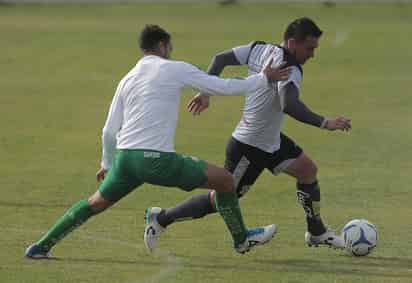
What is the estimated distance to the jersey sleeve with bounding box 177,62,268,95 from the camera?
33.6ft

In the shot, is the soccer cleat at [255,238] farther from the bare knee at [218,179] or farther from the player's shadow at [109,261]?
the player's shadow at [109,261]

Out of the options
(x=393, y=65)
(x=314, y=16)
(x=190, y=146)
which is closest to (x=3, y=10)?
(x=314, y=16)

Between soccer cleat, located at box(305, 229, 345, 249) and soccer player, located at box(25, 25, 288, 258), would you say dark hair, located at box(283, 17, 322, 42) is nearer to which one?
soccer player, located at box(25, 25, 288, 258)

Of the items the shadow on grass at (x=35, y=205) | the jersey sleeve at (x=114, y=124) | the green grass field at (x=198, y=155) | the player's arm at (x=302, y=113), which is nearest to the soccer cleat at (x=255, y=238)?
the green grass field at (x=198, y=155)

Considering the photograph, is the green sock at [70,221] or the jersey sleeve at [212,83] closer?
the jersey sleeve at [212,83]

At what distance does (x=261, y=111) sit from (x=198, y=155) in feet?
24.9

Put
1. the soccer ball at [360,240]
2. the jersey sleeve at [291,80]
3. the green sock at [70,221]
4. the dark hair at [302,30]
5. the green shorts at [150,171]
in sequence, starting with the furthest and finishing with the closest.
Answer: the soccer ball at [360,240], the dark hair at [302,30], the jersey sleeve at [291,80], the green sock at [70,221], the green shorts at [150,171]

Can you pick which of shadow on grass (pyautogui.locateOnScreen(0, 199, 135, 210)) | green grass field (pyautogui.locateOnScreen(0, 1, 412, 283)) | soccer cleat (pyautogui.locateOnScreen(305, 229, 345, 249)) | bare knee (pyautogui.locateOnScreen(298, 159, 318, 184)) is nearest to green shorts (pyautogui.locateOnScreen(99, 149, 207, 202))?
green grass field (pyautogui.locateOnScreen(0, 1, 412, 283))

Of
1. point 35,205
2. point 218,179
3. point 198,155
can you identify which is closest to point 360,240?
point 218,179

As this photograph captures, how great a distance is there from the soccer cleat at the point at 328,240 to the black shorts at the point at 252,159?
719 millimetres

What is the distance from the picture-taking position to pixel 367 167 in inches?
687

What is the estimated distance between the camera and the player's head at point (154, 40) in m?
10.4

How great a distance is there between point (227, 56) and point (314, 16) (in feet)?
142

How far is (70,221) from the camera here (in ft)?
35.0
